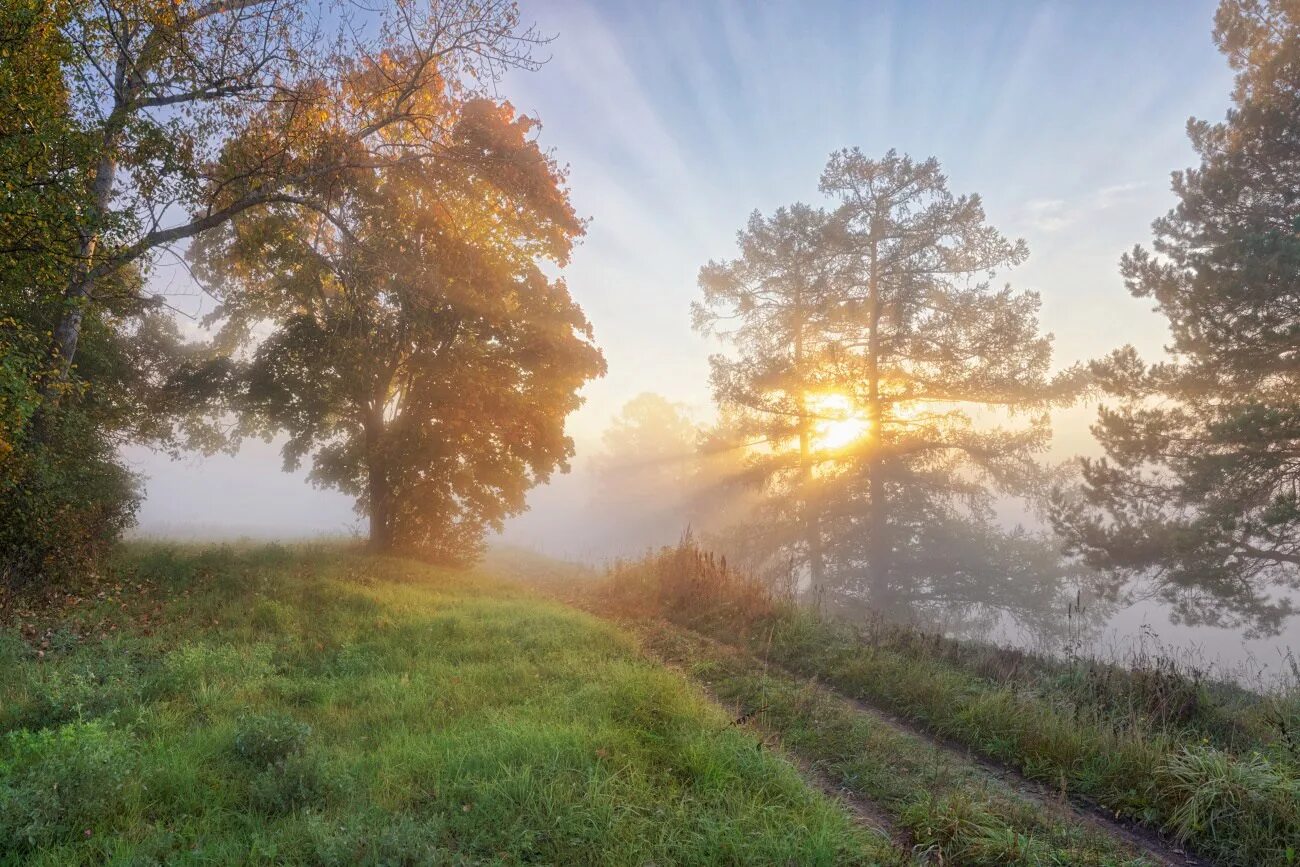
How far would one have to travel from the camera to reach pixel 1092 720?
19.0 feet

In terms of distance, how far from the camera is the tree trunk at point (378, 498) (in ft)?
47.9

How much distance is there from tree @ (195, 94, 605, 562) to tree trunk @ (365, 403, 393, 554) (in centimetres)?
5

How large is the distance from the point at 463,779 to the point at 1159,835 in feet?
16.6

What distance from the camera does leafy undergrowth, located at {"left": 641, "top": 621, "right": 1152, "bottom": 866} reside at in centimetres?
374

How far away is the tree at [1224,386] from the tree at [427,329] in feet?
43.5

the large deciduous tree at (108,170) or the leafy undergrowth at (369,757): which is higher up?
the large deciduous tree at (108,170)

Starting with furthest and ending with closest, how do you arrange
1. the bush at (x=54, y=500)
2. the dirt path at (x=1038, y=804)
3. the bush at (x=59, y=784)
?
the bush at (x=54, y=500) → the dirt path at (x=1038, y=804) → the bush at (x=59, y=784)

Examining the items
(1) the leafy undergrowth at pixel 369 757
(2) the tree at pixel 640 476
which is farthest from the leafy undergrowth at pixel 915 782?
(2) the tree at pixel 640 476

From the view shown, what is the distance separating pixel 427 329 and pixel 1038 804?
1230 centimetres

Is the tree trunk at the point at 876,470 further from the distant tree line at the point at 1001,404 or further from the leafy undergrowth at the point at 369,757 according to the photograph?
the leafy undergrowth at the point at 369,757

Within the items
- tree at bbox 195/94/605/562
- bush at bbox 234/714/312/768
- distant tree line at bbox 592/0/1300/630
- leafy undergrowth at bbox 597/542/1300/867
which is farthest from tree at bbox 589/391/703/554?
bush at bbox 234/714/312/768

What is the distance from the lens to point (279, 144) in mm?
9734

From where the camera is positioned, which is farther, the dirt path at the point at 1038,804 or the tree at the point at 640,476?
the tree at the point at 640,476

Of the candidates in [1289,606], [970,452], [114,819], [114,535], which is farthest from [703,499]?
[114,819]
